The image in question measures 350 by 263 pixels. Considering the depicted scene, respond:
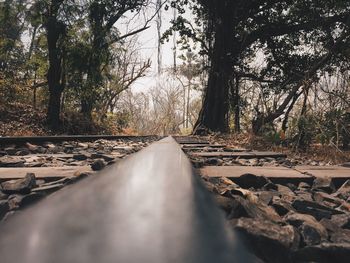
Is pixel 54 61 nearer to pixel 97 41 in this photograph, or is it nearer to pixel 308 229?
pixel 97 41

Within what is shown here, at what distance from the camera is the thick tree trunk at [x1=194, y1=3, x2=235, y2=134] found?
12.1 metres

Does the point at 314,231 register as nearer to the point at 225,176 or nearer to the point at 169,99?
the point at 225,176

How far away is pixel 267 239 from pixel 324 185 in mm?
1466

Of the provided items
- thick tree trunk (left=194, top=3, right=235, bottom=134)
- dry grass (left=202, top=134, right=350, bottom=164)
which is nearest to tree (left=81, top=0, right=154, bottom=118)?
thick tree trunk (left=194, top=3, right=235, bottom=134)

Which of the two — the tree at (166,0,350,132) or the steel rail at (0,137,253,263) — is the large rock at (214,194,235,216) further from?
the tree at (166,0,350,132)

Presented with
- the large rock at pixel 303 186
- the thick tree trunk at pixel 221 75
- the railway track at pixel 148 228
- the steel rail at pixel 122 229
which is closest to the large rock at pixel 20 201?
the railway track at pixel 148 228

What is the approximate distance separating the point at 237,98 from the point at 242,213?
11.6 metres

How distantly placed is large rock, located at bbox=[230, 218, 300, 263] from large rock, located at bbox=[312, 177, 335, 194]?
1336mm

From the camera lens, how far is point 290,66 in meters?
12.1

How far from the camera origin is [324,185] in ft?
6.60

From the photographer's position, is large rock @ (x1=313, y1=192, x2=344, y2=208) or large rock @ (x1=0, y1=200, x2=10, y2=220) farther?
large rock @ (x1=313, y1=192, x2=344, y2=208)

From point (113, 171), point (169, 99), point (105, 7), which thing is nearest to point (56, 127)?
point (105, 7)

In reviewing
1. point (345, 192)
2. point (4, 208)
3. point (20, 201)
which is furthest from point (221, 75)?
point (4, 208)

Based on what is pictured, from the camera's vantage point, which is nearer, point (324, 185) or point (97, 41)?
point (324, 185)
